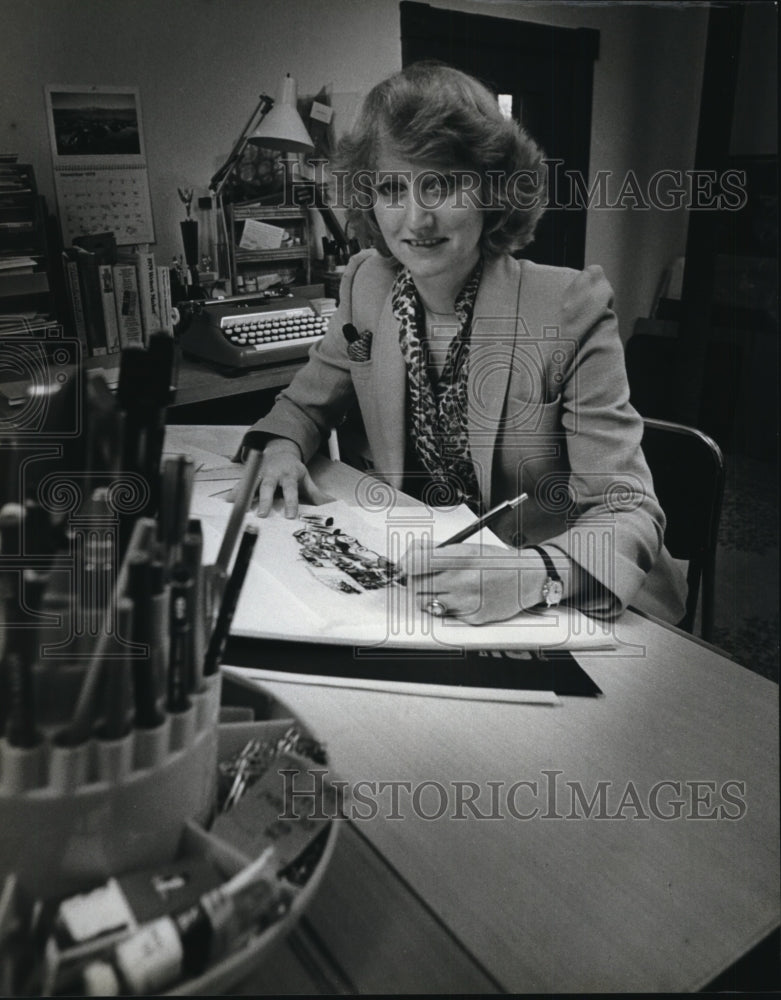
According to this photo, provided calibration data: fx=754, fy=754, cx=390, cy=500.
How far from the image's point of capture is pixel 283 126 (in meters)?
0.74

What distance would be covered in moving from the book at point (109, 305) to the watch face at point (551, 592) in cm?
46

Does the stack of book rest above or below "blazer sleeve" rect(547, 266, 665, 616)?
above

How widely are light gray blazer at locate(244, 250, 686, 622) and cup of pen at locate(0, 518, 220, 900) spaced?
447 millimetres

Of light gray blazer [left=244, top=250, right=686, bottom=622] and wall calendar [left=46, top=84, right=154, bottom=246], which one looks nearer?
wall calendar [left=46, top=84, right=154, bottom=246]

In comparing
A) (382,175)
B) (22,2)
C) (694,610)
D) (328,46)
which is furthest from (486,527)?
(22,2)

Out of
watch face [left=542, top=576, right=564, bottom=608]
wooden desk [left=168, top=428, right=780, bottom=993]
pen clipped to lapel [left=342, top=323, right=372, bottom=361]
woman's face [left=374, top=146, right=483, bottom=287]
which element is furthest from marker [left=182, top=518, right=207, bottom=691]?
pen clipped to lapel [left=342, top=323, right=372, bottom=361]

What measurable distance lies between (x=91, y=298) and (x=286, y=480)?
310mm

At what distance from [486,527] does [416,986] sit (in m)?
0.47

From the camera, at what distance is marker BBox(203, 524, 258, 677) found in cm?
49

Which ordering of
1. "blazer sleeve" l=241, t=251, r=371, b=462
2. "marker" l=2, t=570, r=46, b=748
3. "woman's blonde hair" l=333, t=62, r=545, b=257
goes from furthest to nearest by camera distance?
"blazer sleeve" l=241, t=251, r=371, b=462 → "woman's blonde hair" l=333, t=62, r=545, b=257 → "marker" l=2, t=570, r=46, b=748

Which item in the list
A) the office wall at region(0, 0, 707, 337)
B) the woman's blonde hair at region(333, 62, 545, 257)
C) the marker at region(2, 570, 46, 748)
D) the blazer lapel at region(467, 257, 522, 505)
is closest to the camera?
the marker at region(2, 570, 46, 748)

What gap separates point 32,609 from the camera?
419 mm

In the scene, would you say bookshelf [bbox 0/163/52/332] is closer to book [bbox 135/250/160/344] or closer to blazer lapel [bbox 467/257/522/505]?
book [bbox 135/250/160/344]

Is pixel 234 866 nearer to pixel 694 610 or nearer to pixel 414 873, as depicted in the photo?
pixel 414 873
